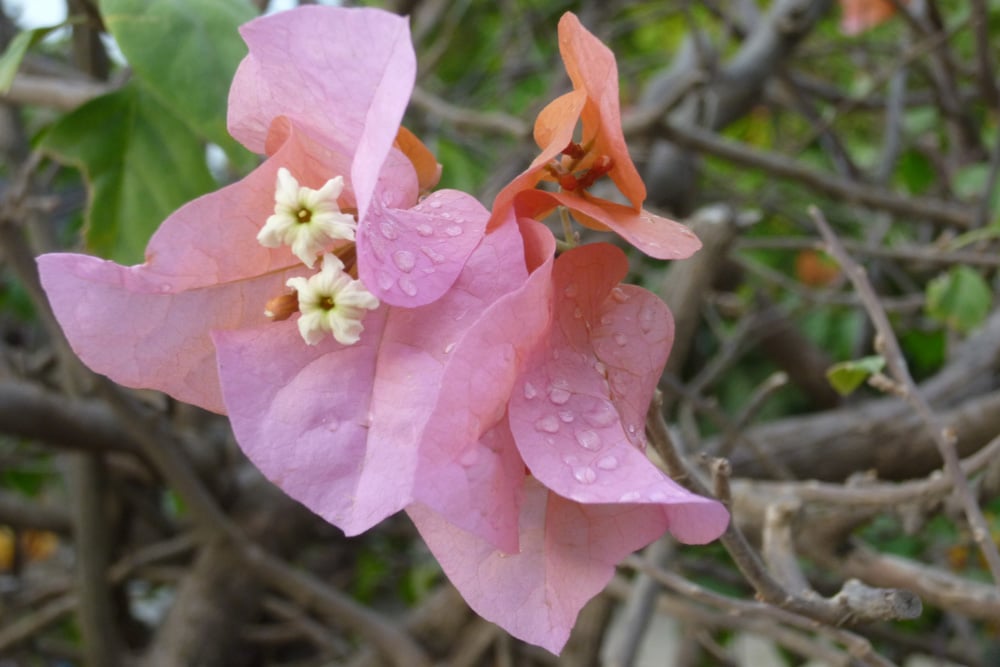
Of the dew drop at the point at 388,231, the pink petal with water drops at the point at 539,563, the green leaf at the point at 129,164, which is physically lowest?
the green leaf at the point at 129,164

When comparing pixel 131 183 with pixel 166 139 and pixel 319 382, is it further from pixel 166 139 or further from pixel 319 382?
pixel 319 382

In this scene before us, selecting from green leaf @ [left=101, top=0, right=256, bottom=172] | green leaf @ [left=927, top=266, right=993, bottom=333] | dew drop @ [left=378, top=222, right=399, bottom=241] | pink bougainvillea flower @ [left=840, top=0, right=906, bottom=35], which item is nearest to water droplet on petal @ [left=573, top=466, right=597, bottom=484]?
dew drop @ [left=378, top=222, right=399, bottom=241]

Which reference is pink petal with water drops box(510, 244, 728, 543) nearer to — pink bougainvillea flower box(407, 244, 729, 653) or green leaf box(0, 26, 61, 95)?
pink bougainvillea flower box(407, 244, 729, 653)

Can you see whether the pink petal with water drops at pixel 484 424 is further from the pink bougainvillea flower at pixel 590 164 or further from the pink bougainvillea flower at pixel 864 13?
the pink bougainvillea flower at pixel 864 13

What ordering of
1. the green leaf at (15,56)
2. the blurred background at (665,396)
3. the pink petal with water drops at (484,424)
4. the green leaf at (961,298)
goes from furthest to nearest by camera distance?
the green leaf at (961,298) → the blurred background at (665,396) → the green leaf at (15,56) → the pink petal with water drops at (484,424)

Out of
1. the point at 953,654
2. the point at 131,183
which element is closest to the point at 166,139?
the point at 131,183

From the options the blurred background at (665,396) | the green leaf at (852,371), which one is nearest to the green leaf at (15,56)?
the blurred background at (665,396)
